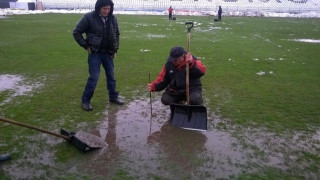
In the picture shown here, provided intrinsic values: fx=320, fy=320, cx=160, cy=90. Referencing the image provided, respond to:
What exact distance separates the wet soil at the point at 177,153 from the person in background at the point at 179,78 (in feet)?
1.58

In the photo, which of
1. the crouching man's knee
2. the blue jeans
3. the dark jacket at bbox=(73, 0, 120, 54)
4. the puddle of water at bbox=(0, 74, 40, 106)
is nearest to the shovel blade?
the crouching man's knee

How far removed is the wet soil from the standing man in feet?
3.05

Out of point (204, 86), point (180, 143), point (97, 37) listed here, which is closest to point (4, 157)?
point (180, 143)

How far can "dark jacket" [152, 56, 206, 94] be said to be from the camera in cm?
545

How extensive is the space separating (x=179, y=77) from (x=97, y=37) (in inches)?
64.3

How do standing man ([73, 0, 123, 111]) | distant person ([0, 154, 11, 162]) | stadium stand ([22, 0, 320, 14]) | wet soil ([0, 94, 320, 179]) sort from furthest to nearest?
stadium stand ([22, 0, 320, 14])
standing man ([73, 0, 123, 111])
distant person ([0, 154, 11, 162])
wet soil ([0, 94, 320, 179])

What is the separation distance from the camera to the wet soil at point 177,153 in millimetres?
3980

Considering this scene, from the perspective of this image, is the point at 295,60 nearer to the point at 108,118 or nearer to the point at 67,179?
the point at 108,118

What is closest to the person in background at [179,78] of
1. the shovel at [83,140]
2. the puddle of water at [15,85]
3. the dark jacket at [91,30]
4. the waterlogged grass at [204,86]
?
the waterlogged grass at [204,86]

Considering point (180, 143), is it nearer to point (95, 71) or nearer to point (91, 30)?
point (95, 71)

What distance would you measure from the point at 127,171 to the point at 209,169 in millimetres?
1037

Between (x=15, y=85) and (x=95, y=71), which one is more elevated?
(x=95, y=71)

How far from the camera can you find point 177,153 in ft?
14.7

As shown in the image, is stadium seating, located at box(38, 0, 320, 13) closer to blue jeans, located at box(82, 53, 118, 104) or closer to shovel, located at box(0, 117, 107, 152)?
blue jeans, located at box(82, 53, 118, 104)
